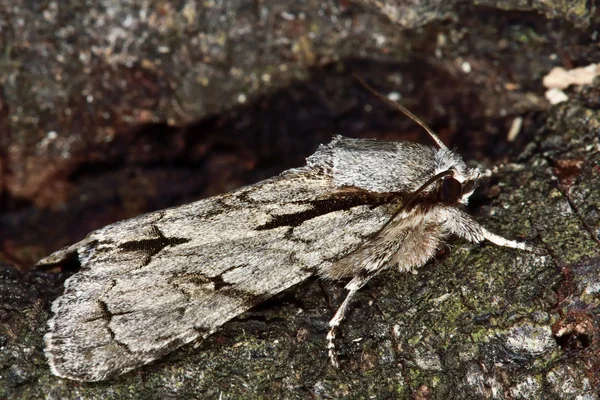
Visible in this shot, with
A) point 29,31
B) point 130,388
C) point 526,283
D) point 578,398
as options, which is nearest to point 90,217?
point 29,31

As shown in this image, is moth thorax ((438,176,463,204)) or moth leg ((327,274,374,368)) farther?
moth thorax ((438,176,463,204))

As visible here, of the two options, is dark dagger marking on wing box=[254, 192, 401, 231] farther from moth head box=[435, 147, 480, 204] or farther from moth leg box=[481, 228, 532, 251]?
moth leg box=[481, 228, 532, 251]

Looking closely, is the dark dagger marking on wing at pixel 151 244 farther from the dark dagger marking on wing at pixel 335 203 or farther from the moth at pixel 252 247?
the dark dagger marking on wing at pixel 335 203

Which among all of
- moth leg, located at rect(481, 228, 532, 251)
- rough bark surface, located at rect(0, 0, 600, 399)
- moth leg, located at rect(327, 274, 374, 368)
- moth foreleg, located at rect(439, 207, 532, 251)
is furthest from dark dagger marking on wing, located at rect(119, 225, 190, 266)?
moth leg, located at rect(481, 228, 532, 251)

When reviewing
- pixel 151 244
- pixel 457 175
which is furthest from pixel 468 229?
pixel 151 244

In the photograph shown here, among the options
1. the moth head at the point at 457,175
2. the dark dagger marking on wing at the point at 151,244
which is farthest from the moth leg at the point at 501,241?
the dark dagger marking on wing at the point at 151,244

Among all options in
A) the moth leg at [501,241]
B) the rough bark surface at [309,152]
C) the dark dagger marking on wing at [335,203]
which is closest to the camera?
the rough bark surface at [309,152]

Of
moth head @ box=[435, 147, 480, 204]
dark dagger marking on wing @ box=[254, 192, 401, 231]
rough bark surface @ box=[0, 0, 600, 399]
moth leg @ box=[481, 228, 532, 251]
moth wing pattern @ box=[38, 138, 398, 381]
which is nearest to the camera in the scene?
rough bark surface @ box=[0, 0, 600, 399]

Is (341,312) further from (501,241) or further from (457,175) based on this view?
(457,175)
